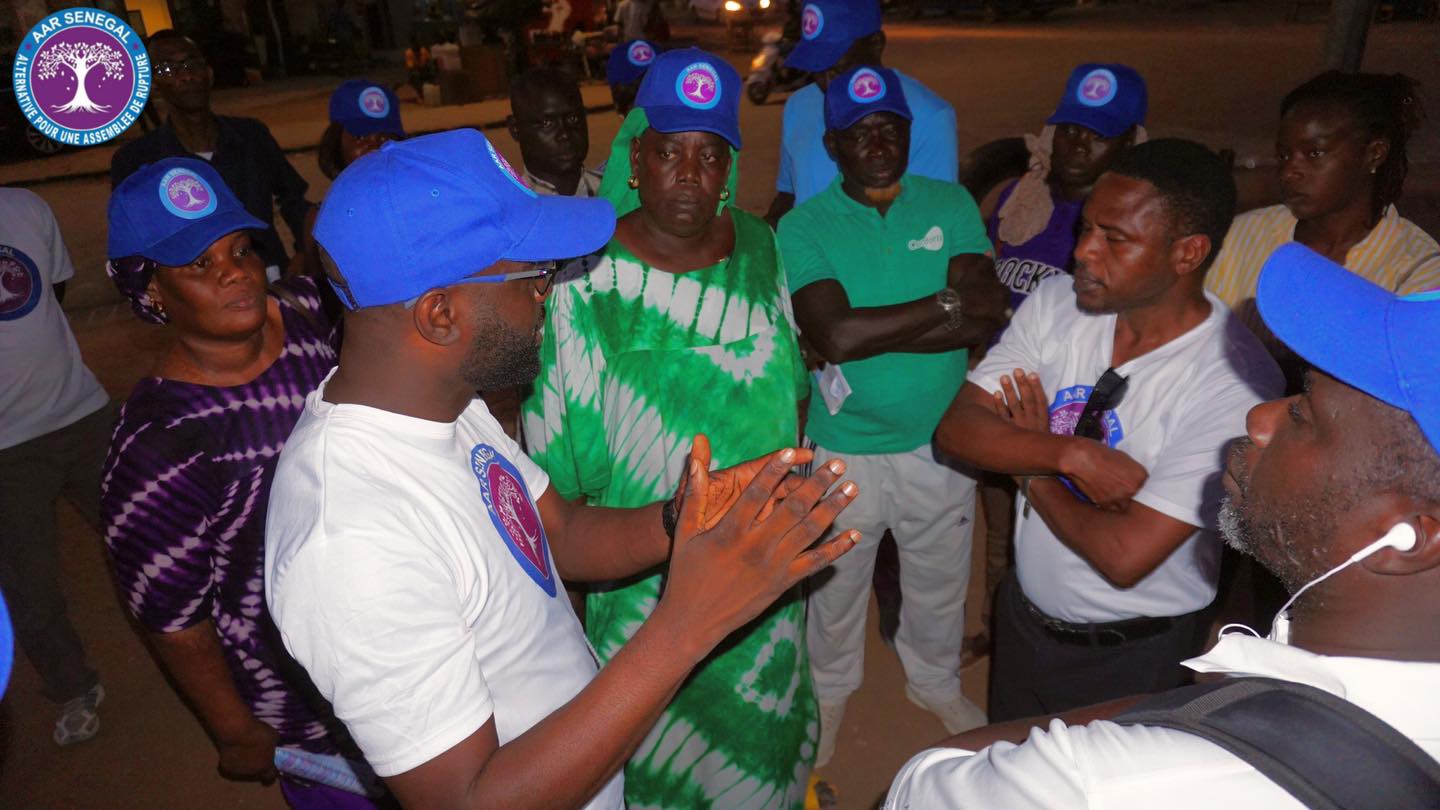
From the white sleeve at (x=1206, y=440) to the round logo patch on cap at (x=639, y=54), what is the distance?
428cm

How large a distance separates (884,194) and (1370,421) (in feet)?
7.34

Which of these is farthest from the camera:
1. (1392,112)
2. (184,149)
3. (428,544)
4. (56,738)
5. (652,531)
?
(184,149)

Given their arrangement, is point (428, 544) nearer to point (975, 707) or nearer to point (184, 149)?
point (975, 707)

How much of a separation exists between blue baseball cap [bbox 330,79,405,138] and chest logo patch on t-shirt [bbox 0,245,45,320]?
184 cm

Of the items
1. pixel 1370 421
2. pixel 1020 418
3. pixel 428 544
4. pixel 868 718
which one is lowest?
pixel 868 718

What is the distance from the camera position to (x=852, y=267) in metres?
3.14

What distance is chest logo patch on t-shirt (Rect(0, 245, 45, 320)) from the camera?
10.5 ft

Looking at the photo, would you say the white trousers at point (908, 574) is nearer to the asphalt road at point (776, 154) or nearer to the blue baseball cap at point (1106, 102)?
the asphalt road at point (776, 154)

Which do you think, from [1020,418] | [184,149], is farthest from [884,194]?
A: [184,149]

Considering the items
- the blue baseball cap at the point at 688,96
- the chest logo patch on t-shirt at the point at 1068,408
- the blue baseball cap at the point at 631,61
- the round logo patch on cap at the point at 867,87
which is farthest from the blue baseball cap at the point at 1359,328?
the blue baseball cap at the point at 631,61

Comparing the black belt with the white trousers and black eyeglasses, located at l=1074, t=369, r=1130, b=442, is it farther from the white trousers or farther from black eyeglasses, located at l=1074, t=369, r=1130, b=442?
the white trousers

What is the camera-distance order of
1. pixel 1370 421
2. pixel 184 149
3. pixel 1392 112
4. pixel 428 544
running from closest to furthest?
pixel 1370 421, pixel 428 544, pixel 1392 112, pixel 184 149

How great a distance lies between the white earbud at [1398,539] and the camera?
3.69 feet

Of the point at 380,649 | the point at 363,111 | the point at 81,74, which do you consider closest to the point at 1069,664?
the point at 380,649
